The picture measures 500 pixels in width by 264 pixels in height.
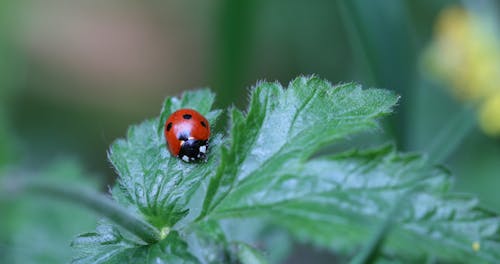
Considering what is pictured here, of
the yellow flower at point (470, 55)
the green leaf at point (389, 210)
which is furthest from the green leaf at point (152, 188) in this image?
the yellow flower at point (470, 55)

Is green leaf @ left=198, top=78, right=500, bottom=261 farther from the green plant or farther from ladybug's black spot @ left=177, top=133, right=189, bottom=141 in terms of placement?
ladybug's black spot @ left=177, top=133, right=189, bottom=141

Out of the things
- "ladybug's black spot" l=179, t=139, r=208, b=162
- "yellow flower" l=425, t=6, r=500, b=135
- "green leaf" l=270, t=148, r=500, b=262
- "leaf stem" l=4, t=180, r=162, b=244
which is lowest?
"green leaf" l=270, t=148, r=500, b=262

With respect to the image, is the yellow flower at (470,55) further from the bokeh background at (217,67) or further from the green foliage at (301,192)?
the green foliage at (301,192)

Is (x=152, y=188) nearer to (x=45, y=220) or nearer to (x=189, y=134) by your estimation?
(x=189, y=134)

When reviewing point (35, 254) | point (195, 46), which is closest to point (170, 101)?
point (35, 254)

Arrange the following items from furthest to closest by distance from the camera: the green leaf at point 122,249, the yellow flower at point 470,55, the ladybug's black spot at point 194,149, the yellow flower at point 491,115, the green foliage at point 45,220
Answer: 1. the yellow flower at point 470,55
2. the yellow flower at point 491,115
3. the green foliage at point 45,220
4. the ladybug's black spot at point 194,149
5. the green leaf at point 122,249

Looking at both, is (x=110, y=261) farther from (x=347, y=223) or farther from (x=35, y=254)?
(x=35, y=254)

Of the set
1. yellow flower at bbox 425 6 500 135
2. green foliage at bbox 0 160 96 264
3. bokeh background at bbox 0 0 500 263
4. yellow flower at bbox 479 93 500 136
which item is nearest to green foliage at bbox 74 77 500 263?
bokeh background at bbox 0 0 500 263
